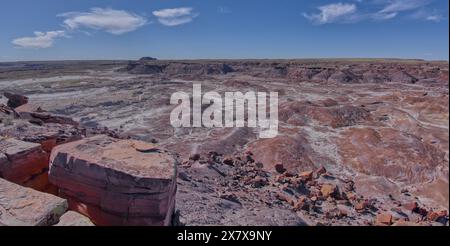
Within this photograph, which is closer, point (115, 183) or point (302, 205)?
point (115, 183)

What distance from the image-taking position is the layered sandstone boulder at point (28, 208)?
5148 mm

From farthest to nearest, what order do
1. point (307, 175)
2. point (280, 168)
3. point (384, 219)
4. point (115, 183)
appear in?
1. point (280, 168)
2. point (307, 175)
3. point (384, 219)
4. point (115, 183)

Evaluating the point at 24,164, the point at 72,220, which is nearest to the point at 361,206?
the point at 72,220

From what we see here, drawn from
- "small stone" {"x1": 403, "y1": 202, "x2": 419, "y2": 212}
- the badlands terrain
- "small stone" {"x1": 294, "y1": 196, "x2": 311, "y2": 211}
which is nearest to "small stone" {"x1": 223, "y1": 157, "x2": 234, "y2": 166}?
the badlands terrain

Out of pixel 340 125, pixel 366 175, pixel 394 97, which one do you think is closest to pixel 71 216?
pixel 366 175

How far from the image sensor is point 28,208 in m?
5.43

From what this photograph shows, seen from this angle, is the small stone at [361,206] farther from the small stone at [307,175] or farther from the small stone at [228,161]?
the small stone at [228,161]

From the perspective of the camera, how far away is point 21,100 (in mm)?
21047

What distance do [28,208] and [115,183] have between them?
55.8 inches

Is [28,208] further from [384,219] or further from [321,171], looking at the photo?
[321,171]

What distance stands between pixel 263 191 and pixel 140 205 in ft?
33.0

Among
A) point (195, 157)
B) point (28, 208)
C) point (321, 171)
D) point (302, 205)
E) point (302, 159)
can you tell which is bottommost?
point (302, 205)

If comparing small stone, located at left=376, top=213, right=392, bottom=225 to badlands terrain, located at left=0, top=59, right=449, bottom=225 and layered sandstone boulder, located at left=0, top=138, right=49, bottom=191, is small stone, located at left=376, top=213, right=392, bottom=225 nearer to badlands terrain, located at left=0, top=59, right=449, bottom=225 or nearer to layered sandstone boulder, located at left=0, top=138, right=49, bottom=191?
badlands terrain, located at left=0, top=59, right=449, bottom=225

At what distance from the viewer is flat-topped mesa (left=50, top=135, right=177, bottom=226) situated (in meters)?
6.18
